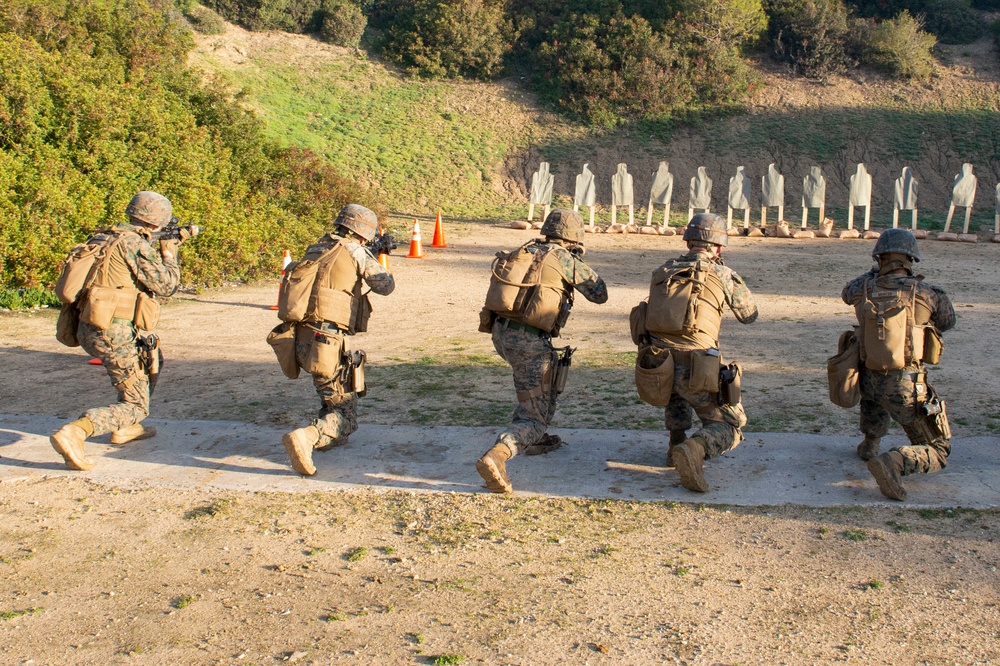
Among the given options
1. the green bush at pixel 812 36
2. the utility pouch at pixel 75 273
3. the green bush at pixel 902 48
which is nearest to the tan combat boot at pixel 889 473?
the utility pouch at pixel 75 273

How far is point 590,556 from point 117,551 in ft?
8.14

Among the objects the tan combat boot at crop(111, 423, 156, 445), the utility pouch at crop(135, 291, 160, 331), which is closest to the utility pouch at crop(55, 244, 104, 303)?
the utility pouch at crop(135, 291, 160, 331)

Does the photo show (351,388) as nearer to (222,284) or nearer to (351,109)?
(222,284)

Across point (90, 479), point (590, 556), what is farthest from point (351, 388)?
point (590, 556)

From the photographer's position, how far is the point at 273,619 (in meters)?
4.04

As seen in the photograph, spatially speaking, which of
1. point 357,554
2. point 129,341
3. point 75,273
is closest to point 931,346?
point 357,554

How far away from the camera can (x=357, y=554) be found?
4703 millimetres

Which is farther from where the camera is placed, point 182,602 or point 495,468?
point 495,468

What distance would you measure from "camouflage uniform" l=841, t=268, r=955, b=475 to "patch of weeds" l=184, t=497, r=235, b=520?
3889 mm

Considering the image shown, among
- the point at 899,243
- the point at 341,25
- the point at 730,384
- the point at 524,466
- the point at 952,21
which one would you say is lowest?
the point at 524,466

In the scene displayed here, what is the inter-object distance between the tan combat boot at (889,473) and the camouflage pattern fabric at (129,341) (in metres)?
4.65

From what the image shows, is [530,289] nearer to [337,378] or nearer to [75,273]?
[337,378]

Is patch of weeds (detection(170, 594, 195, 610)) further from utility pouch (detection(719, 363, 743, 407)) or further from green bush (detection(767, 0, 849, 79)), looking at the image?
green bush (detection(767, 0, 849, 79))

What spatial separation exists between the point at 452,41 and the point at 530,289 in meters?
28.4
